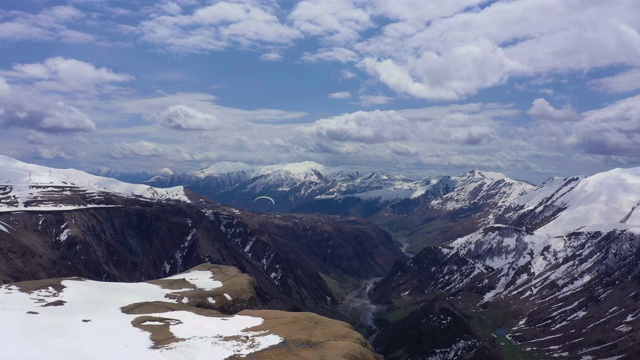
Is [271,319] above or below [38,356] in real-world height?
below

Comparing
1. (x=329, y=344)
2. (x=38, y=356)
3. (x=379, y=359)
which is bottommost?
(x=379, y=359)

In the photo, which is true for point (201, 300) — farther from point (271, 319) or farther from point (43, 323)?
point (43, 323)

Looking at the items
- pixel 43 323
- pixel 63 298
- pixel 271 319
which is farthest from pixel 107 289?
pixel 271 319

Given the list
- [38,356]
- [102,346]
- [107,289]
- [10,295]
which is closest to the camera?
[38,356]

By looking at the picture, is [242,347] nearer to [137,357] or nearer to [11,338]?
[137,357]

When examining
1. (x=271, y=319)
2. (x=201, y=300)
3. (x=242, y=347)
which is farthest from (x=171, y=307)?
(x=242, y=347)

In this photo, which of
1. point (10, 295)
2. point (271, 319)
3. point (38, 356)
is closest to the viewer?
point (38, 356)

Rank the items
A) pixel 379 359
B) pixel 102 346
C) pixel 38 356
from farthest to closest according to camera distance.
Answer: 1. pixel 379 359
2. pixel 102 346
3. pixel 38 356

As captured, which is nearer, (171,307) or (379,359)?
(379,359)

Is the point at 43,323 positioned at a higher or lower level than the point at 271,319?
higher
